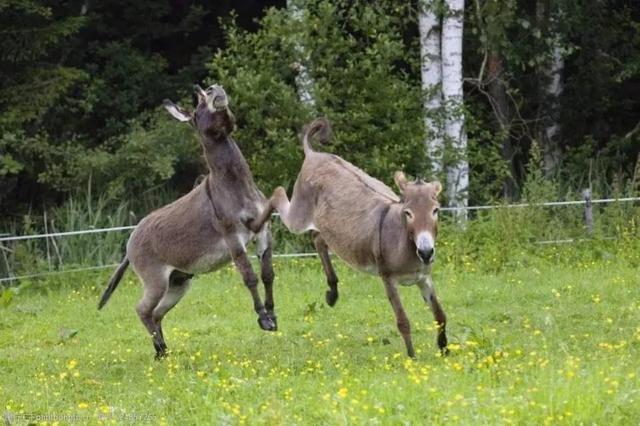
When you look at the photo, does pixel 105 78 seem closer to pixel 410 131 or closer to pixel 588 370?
pixel 410 131

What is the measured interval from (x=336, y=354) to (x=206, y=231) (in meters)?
1.55

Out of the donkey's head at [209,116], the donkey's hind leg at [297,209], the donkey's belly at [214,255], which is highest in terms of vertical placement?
the donkey's head at [209,116]

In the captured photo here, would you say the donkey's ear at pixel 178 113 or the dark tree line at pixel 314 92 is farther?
the dark tree line at pixel 314 92

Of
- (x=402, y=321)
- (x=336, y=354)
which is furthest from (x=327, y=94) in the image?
(x=402, y=321)

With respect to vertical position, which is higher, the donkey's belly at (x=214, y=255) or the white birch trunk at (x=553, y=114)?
the donkey's belly at (x=214, y=255)

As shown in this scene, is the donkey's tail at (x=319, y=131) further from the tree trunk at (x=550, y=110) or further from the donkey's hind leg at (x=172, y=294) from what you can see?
the tree trunk at (x=550, y=110)

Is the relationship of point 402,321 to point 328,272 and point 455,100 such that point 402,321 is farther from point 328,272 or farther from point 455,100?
point 455,100

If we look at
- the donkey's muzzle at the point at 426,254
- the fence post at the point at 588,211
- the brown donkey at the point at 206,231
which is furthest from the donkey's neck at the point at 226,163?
the fence post at the point at 588,211

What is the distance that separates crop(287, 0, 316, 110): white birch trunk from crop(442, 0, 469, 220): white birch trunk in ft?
6.31

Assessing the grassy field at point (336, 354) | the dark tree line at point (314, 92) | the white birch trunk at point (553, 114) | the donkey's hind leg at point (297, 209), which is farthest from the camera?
the white birch trunk at point (553, 114)

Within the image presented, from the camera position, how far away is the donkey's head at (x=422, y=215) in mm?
8656

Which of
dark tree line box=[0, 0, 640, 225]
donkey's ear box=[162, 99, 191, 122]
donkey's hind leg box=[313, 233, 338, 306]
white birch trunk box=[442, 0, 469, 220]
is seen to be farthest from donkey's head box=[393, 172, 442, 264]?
white birch trunk box=[442, 0, 469, 220]

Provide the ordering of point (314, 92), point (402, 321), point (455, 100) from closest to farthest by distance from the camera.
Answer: point (402, 321), point (314, 92), point (455, 100)

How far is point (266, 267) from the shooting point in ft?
34.1
